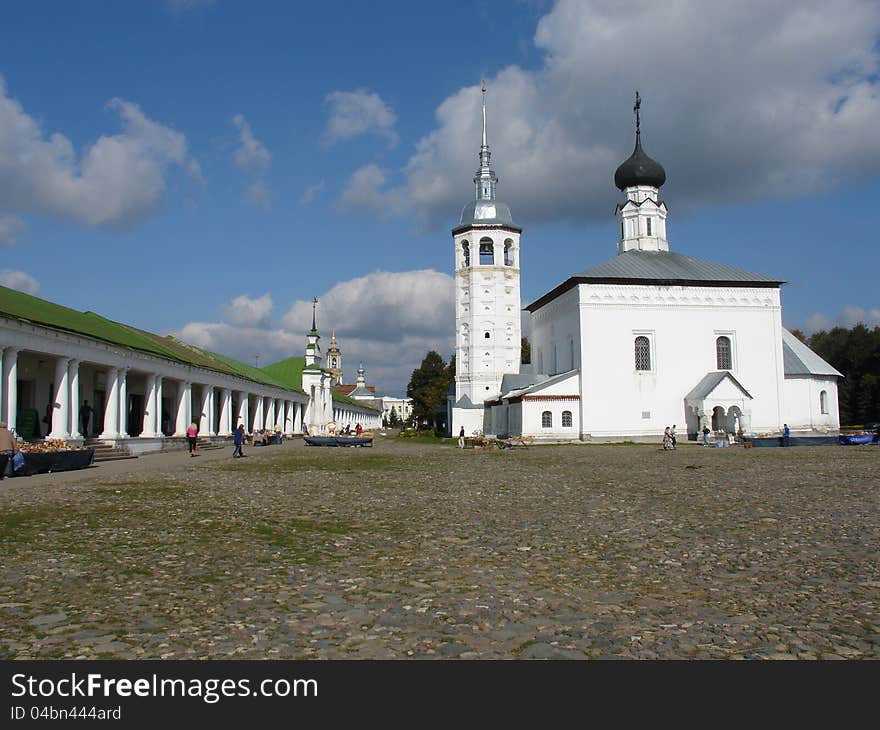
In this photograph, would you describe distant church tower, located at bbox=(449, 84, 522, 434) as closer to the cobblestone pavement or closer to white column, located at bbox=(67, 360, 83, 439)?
white column, located at bbox=(67, 360, 83, 439)

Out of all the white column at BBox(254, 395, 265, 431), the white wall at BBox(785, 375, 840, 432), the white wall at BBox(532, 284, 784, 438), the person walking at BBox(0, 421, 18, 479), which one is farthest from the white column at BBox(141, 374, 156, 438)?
the white wall at BBox(785, 375, 840, 432)

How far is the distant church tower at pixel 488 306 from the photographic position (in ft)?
191

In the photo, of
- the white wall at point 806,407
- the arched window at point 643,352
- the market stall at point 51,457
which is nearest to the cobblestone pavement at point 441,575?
the market stall at point 51,457

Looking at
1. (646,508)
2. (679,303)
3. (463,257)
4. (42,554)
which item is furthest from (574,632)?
(463,257)

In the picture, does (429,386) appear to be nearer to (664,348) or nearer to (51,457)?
(664,348)

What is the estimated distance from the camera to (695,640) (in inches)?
183

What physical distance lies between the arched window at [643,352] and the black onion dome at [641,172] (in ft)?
41.8

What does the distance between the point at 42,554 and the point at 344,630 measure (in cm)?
414

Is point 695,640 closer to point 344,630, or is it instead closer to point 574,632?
point 574,632

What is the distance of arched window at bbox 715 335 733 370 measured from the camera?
155 ft

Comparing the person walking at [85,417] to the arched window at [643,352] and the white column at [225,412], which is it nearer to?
the white column at [225,412]

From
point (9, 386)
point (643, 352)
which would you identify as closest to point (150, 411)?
point (9, 386)

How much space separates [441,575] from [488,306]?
5209 centimetres

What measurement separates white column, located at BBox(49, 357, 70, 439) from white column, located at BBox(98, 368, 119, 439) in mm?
2831
